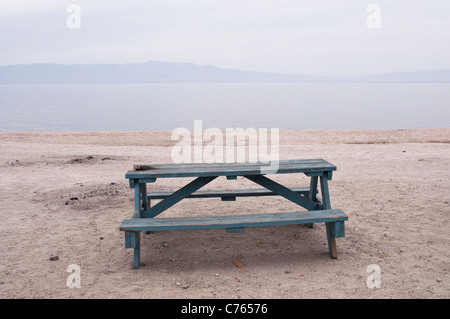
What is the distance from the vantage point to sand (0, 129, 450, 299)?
389cm

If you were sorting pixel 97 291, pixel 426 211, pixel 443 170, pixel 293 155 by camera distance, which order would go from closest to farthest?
pixel 97 291, pixel 426 211, pixel 443 170, pixel 293 155

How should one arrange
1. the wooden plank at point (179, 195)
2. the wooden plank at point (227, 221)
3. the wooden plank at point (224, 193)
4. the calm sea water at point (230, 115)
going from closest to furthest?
the wooden plank at point (227, 221), the wooden plank at point (179, 195), the wooden plank at point (224, 193), the calm sea water at point (230, 115)

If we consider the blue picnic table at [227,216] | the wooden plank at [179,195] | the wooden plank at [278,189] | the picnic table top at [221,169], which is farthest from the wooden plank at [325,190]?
the wooden plank at [179,195]

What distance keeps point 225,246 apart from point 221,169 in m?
1.00

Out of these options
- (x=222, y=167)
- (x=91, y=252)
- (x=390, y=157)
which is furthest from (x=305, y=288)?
(x=390, y=157)

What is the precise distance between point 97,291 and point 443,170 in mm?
7374

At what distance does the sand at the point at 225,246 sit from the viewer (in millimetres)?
3895

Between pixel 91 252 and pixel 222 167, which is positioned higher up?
pixel 222 167

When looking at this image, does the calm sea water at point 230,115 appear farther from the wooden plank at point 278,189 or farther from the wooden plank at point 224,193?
the wooden plank at point 278,189

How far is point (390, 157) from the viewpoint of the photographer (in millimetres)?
10570

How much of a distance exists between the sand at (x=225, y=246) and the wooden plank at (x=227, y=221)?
49 centimetres

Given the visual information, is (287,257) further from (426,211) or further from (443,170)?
(443,170)

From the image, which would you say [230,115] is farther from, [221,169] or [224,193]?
[221,169]

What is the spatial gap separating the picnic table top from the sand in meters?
0.92
